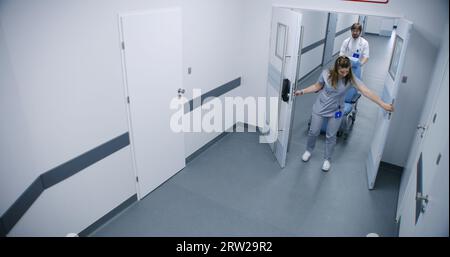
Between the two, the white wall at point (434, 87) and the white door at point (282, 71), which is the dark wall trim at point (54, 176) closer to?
the white door at point (282, 71)

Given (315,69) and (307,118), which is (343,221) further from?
(315,69)

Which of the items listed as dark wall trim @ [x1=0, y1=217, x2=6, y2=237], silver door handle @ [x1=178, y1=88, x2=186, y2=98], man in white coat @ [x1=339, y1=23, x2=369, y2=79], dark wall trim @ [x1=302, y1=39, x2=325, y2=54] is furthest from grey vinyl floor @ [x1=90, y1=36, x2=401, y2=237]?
dark wall trim @ [x1=302, y1=39, x2=325, y2=54]

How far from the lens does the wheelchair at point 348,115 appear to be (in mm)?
4309

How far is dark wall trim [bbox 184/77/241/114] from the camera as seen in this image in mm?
3722

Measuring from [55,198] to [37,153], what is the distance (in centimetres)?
44

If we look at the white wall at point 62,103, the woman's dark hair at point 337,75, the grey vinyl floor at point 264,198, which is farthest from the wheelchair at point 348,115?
the white wall at point 62,103

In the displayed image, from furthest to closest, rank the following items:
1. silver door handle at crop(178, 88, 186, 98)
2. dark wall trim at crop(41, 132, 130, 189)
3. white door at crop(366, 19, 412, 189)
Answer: silver door handle at crop(178, 88, 186, 98), white door at crop(366, 19, 412, 189), dark wall trim at crop(41, 132, 130, 189)

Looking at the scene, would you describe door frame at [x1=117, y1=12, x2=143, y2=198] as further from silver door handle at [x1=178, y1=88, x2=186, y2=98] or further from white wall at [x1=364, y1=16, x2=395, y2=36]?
white wall at [x1=364, y1=16, x2=395, y2=36]

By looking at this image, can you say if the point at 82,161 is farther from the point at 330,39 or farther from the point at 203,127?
the point at 330,39

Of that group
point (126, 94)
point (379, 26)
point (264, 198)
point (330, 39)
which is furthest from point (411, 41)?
point (379, 26)

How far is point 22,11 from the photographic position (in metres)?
1.86

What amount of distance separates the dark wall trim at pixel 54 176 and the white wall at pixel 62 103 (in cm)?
4

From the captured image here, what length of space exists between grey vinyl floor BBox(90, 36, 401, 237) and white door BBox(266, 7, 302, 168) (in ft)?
1.17

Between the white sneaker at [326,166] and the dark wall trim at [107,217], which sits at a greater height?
the white sneaker at [326,166]
